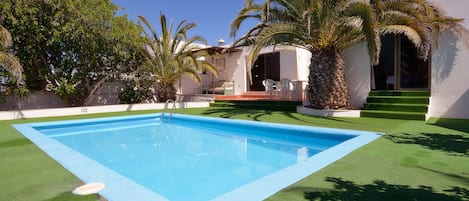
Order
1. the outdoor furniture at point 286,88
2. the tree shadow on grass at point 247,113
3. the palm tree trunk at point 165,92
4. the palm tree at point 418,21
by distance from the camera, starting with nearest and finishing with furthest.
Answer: the palm tree at point 418,21, the tree shadow on grass at point 247,113, the outdoor furniture at point 286,88, the palm tree trunk at point 165,92

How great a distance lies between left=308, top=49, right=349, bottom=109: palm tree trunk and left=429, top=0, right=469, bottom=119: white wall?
10.1ft

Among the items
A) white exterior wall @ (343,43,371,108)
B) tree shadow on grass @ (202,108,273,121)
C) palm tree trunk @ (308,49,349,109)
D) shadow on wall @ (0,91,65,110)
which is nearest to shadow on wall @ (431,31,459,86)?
white exterior wall @ (343,43,371,108)

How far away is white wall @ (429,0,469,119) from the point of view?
9250mm

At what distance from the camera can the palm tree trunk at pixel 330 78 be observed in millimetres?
10414

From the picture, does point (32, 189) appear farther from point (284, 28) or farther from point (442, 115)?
point (442, 115)

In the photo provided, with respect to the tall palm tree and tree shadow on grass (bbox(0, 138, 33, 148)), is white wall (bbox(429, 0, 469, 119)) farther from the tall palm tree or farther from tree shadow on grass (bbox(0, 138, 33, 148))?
tree shadow on grass (bbox(0, 138, 33, 148))

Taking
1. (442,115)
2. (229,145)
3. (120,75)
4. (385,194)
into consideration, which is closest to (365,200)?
(385,194)

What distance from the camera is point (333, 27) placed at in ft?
31.5

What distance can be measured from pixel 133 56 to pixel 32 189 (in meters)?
12.9

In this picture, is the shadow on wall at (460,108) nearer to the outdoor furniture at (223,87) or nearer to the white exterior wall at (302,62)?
the white exterior wall at (302,62)

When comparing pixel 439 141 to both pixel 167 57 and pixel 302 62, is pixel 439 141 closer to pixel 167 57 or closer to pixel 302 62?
pixel 302 62

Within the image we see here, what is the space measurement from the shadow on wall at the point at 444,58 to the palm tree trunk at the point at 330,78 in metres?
3.07

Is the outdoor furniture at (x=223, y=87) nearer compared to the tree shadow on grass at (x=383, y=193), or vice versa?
the tree shadow on grass at (x=383, y=193)

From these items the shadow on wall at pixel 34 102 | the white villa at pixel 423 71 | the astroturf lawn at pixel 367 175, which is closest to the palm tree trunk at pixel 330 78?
the white villa at pixel 423 71
